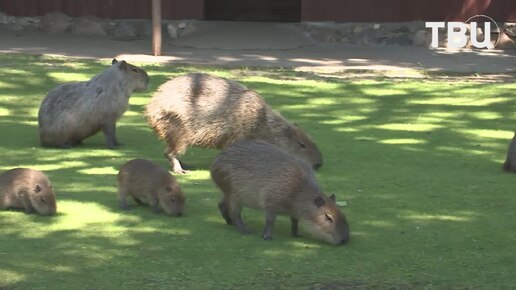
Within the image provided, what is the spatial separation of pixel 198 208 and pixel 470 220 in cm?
191

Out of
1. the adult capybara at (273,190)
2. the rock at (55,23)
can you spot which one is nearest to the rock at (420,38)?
the rock at (55,23)

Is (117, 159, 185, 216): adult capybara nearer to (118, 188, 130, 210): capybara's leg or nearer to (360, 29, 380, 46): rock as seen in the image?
(118, 188, 130, 210): capybara's leg

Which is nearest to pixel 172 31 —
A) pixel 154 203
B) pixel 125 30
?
pixel 125 30

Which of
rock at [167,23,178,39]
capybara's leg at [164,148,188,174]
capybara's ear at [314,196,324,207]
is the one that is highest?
capybara's ear at [314,196,324,207]

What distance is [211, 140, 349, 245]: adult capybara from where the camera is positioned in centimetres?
653

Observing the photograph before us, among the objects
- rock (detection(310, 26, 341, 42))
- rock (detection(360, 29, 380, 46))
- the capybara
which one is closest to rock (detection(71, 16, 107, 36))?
rock (detection(310, 26, 341, 42))

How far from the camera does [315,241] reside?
670cm

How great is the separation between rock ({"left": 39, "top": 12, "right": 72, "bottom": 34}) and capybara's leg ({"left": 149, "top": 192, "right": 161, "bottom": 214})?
1456 cm

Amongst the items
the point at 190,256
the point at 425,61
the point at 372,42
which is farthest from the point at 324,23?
the point at 190,256

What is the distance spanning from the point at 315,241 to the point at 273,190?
1.37ft

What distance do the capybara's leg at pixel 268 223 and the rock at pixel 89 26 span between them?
602 inches

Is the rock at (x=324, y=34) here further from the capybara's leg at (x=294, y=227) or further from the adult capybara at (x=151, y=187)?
the capybara's leg at (x=294, y=227)

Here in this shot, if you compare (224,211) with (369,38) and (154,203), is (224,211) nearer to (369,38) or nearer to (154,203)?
(154,203)

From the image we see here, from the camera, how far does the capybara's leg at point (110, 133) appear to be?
410 inches
